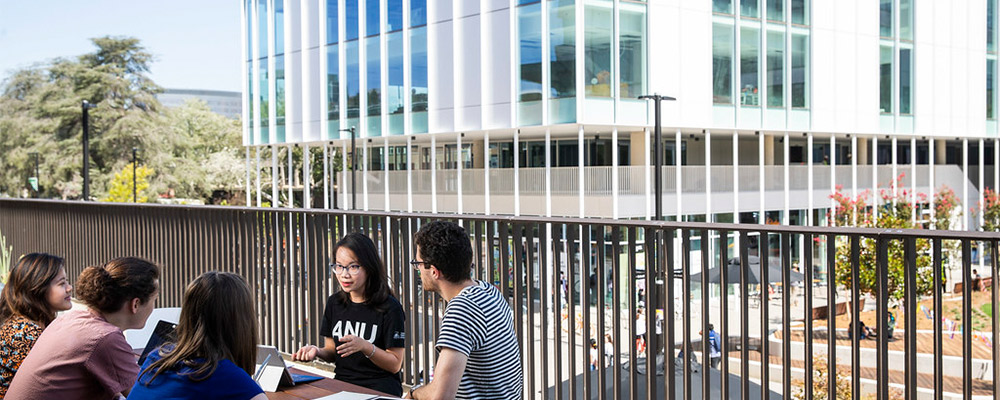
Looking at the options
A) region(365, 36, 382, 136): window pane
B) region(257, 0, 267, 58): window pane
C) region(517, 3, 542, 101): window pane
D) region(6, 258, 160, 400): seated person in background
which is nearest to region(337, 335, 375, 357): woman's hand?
region(6, 258, 160, 400): seated person in background

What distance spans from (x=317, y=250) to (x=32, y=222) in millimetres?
7051

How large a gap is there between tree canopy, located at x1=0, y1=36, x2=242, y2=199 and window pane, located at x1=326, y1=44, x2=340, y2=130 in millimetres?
31855

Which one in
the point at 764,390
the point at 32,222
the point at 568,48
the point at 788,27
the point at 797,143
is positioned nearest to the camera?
the point at 764,390

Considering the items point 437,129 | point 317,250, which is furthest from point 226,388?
point 437,129

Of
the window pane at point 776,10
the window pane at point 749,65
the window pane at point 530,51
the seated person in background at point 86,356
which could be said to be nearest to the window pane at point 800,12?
the window pane at point 776,10

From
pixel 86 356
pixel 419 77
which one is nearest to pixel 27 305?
pixel 86 356

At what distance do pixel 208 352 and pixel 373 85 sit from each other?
3221cm

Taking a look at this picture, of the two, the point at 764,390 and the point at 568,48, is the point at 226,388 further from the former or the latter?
the point at 568,48

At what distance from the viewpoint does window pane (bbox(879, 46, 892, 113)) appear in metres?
34.7

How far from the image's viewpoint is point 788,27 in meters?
31.7

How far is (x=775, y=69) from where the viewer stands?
31.8 meters

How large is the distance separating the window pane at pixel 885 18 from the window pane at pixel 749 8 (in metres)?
6.69

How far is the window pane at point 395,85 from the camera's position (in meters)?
33.5

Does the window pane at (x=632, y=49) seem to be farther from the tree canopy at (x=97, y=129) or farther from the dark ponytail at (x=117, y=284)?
the tree canopy at (x=97, y=129)
